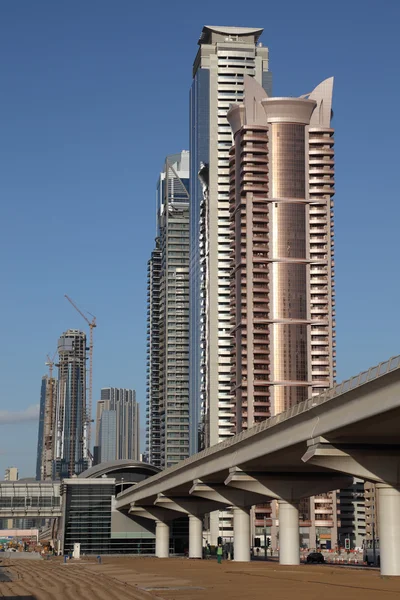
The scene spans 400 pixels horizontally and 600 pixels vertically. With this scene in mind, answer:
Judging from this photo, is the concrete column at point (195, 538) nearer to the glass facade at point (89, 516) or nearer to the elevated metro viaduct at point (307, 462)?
the elevated metro viaduct at point (307, 462)

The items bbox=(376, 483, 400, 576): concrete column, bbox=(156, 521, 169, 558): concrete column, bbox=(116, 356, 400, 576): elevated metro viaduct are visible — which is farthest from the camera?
bbox=(156, 521, 169, 558): concrete column

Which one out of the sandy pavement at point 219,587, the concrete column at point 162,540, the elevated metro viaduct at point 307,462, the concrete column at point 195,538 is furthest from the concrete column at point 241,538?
the concrete column at point 162,540

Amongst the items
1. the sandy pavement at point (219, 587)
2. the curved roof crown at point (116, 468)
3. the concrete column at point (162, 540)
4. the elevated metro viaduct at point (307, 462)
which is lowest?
the sandy pavement at point (219, 587)

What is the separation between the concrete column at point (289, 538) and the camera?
3014 inches

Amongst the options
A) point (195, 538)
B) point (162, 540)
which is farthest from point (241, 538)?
point (162, 540)

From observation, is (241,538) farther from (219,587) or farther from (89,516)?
(89,516)

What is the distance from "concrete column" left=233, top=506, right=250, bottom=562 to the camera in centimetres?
9155

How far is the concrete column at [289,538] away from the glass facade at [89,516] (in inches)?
3017

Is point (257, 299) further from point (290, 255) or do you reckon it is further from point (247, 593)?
point (247, 593)

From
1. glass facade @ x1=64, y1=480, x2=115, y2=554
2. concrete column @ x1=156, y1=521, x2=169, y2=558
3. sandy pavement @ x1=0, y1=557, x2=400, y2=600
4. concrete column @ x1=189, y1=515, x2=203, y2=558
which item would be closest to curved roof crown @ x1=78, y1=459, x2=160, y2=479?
Answer: glass facade @ x1=64, y1=480, x2=115, y2=554

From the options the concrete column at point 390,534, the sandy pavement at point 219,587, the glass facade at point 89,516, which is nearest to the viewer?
the sandy pavement at point 219,587

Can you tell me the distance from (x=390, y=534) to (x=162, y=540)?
271ft

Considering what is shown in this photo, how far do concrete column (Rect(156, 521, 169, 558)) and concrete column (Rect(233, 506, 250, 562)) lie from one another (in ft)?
130

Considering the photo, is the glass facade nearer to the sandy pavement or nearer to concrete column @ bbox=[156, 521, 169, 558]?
concrete column @ bbox=[156, 521, 169, 558]
